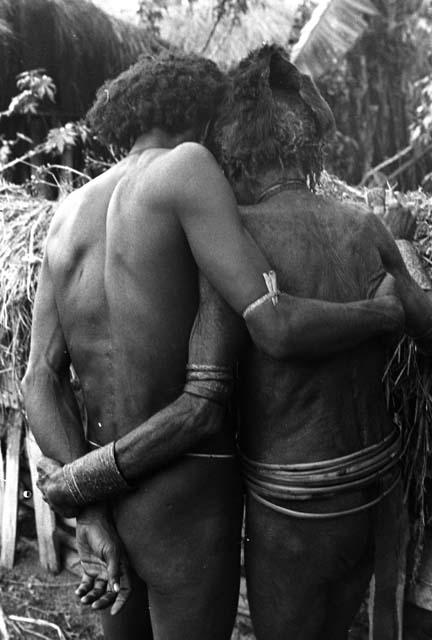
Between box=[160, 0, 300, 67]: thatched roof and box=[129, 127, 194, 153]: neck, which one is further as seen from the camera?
box=[160, 0, 300, 67]: thatched roof

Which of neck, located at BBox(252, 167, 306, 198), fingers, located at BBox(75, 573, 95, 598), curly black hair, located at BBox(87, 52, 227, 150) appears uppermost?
curly black hair, located at BBox(87, 52, 227, 150)

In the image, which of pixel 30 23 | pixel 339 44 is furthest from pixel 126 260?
pixel 339 44

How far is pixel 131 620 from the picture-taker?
2.25 metres

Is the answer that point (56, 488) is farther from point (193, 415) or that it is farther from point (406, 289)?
point (406, 289)

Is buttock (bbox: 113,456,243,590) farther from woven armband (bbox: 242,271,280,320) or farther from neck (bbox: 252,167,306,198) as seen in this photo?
neck (bbox: 252,167,306,198)

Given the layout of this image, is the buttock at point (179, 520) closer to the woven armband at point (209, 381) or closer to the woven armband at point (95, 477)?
the woven armband at point (95, 477)

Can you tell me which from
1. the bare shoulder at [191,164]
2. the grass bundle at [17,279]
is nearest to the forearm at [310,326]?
the bare shoulder at [191,164]


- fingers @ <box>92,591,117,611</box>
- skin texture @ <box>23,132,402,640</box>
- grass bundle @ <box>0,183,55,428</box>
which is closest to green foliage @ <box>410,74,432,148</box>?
grass bundle @ <box>0,183,55,428</box>

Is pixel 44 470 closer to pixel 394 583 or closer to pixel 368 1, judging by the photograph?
pixel 394 583

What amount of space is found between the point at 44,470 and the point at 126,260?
0.66m

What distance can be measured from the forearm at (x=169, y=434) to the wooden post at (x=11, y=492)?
231 centimetres

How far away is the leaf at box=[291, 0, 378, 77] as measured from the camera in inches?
312

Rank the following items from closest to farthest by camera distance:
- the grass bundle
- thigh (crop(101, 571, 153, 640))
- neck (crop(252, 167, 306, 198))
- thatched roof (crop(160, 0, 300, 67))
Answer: neck (crop(252, 167, 306, 198)), thigh (crop(101, 571, 153, 640)), the grass bundle, thatched roof (crop(160, 0, 300, 67))

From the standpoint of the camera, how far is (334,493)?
1.91 metres
